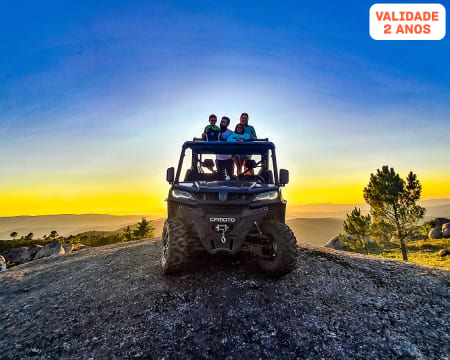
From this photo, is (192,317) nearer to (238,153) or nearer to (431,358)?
(431,358)

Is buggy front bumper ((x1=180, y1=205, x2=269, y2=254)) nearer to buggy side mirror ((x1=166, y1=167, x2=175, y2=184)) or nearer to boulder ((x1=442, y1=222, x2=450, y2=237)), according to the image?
buggy side mirror ((x1=166, y1=167, x2=175, y2=184))

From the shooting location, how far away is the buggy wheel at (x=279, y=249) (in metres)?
3.58

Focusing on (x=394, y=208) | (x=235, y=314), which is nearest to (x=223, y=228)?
(x=235, y=314)

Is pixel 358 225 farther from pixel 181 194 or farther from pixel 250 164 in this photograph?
pixel 181 194

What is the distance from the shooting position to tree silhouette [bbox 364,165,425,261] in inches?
824

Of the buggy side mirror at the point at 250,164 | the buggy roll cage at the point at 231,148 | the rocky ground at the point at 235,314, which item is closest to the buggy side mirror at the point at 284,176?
the buggy roll cage at the point at 231,148

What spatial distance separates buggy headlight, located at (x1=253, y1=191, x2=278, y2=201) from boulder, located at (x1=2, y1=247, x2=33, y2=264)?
32706mm

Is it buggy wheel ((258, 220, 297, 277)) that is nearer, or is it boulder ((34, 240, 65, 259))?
buggy wheel ((258, 220, 297, 277))

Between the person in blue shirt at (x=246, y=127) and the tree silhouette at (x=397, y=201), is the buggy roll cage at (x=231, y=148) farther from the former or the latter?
the tree silhouette at (x=397, y=201)

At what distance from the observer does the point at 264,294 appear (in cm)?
362

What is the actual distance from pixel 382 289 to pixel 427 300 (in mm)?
629

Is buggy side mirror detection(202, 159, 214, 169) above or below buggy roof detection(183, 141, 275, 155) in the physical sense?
below

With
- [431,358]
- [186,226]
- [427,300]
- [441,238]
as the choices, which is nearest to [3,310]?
[186,226]

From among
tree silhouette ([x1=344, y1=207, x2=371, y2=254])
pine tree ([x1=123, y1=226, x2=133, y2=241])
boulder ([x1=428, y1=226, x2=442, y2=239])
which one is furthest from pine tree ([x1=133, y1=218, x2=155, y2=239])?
boulder ([x1=428, y1=226, x2=442, y2=239])
